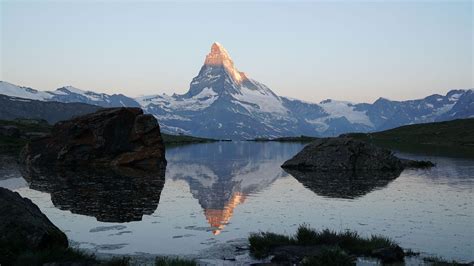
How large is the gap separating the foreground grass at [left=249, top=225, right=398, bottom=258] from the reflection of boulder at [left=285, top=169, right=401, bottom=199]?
1822 centimetres

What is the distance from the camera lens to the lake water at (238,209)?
27.8 meters

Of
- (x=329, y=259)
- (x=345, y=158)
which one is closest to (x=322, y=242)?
(x=329, y=259)

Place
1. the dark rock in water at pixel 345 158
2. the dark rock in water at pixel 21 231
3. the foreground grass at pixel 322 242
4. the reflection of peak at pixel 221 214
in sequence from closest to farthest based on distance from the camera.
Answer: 1. the dark rock in water at pixel 21 231
2. the foreground grass at pixel 322 242
3. the reflection of peak at pixel 221 214
4. the dark rock in water at pixel 345 158

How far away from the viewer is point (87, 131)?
265ft

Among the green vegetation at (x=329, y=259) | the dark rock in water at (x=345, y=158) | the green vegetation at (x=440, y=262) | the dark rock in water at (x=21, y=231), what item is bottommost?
the green vegetation at (x=440, y=262)

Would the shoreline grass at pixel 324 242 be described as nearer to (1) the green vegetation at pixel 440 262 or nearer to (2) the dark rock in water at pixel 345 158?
(1) the green vegetation at pixel 440 262

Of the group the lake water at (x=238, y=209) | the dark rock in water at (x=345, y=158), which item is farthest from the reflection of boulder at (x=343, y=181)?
the dark rock in water at (x=345, y=158)

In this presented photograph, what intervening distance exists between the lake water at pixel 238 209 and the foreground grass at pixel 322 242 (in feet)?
7.68

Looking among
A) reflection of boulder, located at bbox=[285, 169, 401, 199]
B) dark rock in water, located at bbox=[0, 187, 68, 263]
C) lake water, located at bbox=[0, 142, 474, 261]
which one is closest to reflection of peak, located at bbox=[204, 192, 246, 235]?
lake water, located at bbox=[0, 142, 474, 261]

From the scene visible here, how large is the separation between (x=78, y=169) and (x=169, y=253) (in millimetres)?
48934

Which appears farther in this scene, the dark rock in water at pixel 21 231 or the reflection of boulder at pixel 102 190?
the reflection of boulder at pixel 102 190

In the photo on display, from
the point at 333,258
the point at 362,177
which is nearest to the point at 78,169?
the point at 362,177

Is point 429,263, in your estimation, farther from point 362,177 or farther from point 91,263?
point 362,177

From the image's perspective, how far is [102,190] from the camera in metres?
46.8
